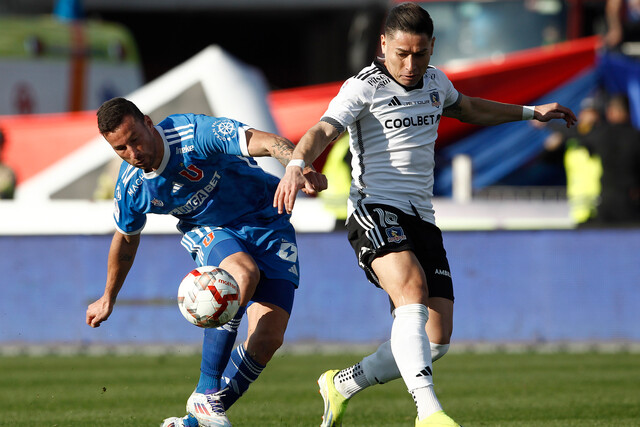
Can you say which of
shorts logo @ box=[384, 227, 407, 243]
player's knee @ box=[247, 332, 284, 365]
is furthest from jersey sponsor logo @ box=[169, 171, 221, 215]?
shorts logo @ box=[384, 227, 407, 243]

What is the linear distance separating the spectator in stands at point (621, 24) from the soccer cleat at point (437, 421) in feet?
44.1

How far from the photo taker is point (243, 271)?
6508 millimetres

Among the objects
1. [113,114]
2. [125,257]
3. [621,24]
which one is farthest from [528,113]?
[621,24]

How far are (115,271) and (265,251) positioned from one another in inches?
36.6

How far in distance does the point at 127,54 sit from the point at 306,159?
16.5 meters

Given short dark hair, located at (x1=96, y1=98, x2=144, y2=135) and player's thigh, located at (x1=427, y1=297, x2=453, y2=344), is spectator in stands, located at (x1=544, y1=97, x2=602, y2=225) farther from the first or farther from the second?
short dark hair, located at (x1=96, y1=98, x2=144, y2=135)

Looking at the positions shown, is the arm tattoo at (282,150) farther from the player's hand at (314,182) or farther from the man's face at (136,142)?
the man's face at (136,142)

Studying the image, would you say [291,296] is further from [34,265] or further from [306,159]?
[34,265]

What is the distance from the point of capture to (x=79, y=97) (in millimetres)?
20422

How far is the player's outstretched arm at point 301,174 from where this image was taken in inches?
211

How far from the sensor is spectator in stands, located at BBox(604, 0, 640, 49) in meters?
17.8

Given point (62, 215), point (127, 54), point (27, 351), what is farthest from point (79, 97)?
point (27, 351)

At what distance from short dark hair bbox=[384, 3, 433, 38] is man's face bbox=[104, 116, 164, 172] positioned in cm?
147

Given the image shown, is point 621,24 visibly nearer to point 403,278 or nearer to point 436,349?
point 436,349
